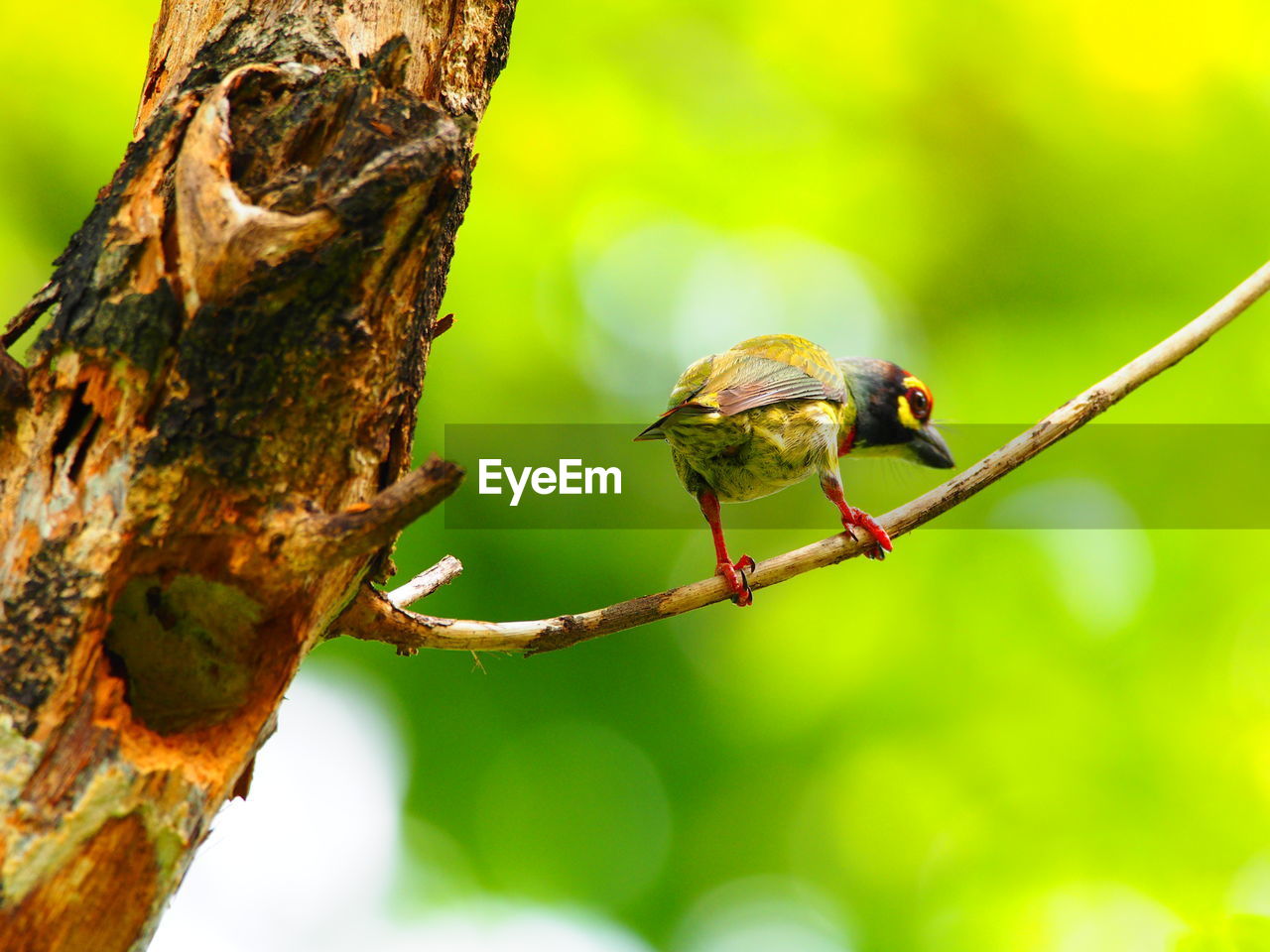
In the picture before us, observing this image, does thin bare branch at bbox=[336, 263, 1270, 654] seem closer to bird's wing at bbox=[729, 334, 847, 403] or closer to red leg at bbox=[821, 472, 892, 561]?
red leg at bbox=[821, 472, 892, 561]

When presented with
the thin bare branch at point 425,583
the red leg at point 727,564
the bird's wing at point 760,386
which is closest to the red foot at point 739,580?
the red leg at point 727,564

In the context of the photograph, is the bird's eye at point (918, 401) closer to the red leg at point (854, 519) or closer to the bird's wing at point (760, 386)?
the bird's wing at point (760, 386)

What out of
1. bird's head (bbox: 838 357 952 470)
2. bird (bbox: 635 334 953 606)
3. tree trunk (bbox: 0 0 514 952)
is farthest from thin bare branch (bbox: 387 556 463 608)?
bird's head (bbox: 838 357 952 470)

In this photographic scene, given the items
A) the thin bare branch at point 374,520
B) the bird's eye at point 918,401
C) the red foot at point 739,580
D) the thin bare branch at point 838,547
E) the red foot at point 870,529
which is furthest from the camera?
the bird's eye at point 918,401

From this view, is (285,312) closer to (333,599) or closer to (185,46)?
(333,599)

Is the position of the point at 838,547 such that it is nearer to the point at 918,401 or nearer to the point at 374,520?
the point at 374,520

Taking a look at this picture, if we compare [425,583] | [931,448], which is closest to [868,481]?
[931,448]

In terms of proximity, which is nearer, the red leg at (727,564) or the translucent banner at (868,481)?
the red leg at (727,564)
